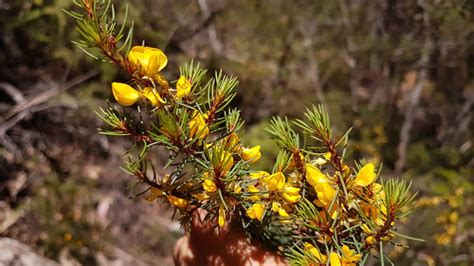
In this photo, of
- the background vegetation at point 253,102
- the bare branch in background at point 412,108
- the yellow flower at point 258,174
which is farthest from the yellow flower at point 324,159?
the bare branch in background at point 412,108

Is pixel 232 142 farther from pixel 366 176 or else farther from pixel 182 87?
pixel 366 176

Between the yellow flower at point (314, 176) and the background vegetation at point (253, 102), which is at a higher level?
the yellow flower at point (314, 176)

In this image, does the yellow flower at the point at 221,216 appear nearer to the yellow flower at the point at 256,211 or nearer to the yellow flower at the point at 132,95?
the yellow flower at the point at 256,211

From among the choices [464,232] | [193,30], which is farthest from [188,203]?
[193,30]

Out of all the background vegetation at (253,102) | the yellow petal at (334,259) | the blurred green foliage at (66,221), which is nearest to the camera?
the yellow petal at (334,259)

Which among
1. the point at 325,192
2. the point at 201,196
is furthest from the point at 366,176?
the point at 201,196

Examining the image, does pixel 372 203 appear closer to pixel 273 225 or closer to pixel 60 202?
pixel 273 225

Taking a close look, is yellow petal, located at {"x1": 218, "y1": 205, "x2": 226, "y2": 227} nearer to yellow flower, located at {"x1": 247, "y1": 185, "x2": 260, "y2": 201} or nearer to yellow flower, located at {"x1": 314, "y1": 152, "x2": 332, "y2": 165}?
yellow flower, located at {"x1": 247, "y1": 185, "x2": 260, "y2": 201}

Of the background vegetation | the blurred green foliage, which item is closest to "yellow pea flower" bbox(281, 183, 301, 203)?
the background vegetation
